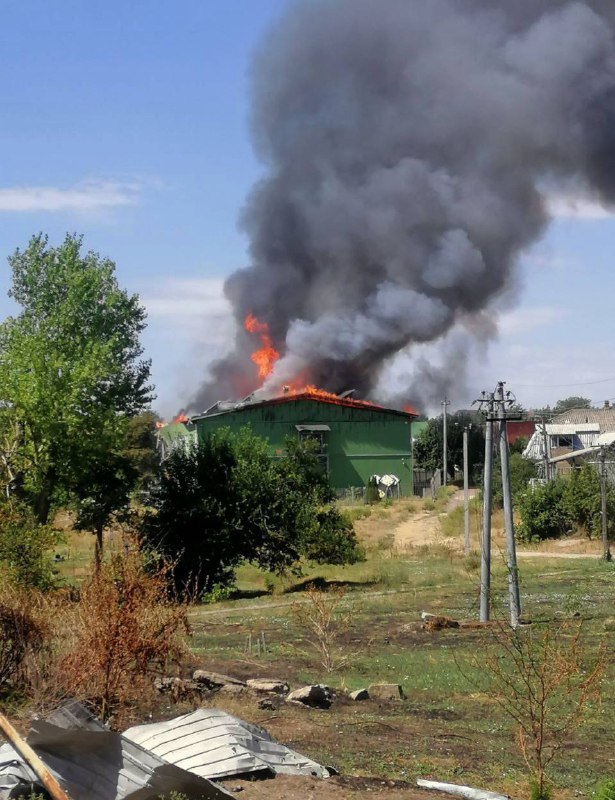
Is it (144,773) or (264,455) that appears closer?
(144,773)

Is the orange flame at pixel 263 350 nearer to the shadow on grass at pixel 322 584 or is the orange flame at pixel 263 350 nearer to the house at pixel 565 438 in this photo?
the house at pixel 565 438

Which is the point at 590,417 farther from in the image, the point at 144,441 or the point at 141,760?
the point at 141,760

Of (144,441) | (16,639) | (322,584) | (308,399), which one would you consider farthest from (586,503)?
(16,639)

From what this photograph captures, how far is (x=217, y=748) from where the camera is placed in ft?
34.1

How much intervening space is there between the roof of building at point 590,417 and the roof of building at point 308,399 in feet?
95.3

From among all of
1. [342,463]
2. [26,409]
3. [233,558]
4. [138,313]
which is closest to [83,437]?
[26,409]

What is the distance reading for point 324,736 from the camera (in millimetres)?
13094

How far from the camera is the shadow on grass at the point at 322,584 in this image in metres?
36.9

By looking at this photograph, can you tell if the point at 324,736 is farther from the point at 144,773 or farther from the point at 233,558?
the point at 233,558

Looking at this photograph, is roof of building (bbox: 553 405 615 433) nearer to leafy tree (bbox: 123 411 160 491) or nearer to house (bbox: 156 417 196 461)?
house (bbox: 156 417 196 461)

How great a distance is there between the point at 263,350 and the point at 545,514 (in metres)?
31.5

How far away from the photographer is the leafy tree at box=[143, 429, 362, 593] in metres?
39.1

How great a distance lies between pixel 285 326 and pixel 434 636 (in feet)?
184

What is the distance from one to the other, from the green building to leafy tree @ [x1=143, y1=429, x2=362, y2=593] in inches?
1152
